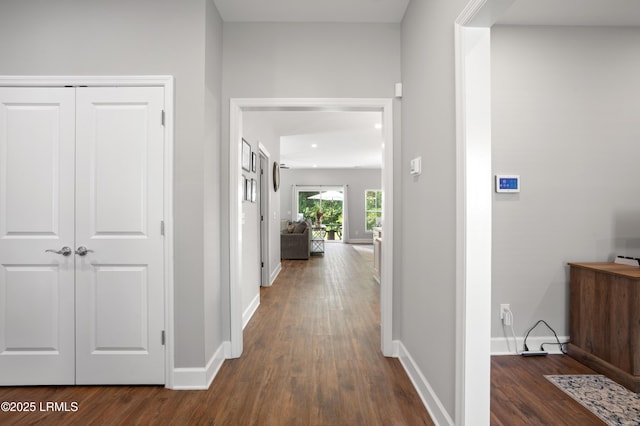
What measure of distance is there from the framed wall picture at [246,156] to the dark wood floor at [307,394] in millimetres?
1775

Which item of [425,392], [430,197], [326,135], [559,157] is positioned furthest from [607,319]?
[326,135]

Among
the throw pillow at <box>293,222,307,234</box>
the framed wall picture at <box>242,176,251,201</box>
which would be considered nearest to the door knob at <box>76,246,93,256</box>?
the framed wall picture at <box>242,176,251,201</box>

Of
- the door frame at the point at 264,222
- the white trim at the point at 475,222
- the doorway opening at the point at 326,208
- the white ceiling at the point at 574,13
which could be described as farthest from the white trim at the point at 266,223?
the doorway opening at the point at 326,208

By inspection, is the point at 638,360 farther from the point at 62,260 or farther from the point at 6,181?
the point at 6,181

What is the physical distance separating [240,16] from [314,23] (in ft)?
1.98

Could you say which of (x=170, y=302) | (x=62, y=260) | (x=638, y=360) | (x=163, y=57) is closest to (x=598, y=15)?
(x=638, y=360)

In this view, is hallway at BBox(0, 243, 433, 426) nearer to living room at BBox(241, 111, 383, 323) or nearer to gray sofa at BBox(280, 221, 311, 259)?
living room at BBox(241, 111, 383, 323)

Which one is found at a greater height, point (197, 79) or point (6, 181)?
point (197, 79)

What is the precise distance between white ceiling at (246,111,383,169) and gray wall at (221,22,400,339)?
1.23 meters

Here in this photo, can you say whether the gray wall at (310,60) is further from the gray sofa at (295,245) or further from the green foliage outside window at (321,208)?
the green foliage outside window at (321,208)

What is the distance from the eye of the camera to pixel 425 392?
6.45 feet

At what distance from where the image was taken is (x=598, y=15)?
2.58 meters

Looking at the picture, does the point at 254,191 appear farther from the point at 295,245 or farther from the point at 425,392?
the point at 295,245

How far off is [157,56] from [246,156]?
1501 millimetres
